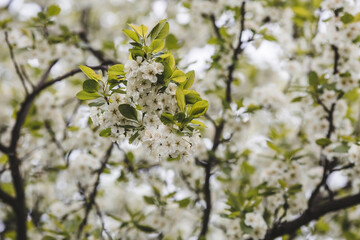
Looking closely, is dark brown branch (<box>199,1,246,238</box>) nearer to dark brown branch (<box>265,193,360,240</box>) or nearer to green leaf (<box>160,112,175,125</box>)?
dark brown branch (<box>265,193,360,240</box>)

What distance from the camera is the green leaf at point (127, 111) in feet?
5.08

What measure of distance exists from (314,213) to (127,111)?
211 cm

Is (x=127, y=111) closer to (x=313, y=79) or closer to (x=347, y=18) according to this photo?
(x=313, y=79)

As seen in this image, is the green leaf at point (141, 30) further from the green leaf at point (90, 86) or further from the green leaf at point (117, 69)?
the green leaf at point (90, 86)

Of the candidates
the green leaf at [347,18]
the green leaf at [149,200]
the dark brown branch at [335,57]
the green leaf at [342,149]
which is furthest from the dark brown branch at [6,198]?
the green leaf at [347,18]

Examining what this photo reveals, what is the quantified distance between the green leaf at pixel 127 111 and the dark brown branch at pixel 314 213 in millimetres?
1977

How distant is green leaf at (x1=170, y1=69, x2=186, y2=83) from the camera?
5.21 feet

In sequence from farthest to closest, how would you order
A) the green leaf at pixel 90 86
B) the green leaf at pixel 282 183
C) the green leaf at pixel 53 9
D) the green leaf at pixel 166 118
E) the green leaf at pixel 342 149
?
the green leaf at pixel 53 9 < the green leaf at pixel 282 183 < the green leaf at pixel 342 149 < the green leaf at pixel 90 86 < the green leaf at pixel 166 118

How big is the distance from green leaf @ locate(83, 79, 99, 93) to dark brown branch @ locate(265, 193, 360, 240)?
6.96 ft

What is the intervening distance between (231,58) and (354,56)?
1.20 metres

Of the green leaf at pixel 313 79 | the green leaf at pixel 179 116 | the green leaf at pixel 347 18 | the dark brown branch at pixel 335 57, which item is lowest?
the green leaf at pixel 179 116

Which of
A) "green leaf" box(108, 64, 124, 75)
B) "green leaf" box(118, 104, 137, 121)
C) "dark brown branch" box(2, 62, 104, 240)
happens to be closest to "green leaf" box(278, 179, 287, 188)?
"green leaf" box(118, 104, 137, 121)

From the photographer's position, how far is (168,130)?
156 cm

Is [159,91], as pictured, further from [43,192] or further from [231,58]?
[43,192]
